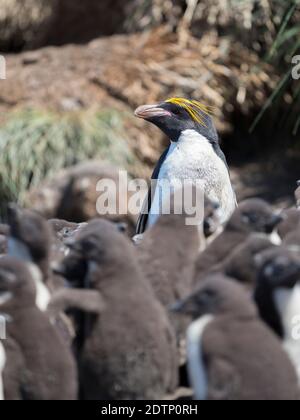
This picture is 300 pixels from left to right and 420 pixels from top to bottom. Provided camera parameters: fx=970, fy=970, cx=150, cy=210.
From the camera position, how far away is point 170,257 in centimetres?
356

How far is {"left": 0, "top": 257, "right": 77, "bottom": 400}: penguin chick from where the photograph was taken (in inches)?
118

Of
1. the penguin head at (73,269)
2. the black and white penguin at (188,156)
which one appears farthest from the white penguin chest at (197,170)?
the penguin head at (73,269)

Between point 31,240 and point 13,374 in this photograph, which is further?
point 31,240

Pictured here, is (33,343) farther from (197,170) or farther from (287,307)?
(197,170)

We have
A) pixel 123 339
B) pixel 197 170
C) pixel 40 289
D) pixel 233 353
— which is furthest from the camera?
pixel 197 170

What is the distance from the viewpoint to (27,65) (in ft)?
37.3

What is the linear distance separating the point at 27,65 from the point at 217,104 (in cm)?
245

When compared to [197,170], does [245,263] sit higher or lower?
higher

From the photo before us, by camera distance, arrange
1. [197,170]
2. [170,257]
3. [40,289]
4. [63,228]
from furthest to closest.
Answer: [197,170]
[63,228]
[170,257]
[40,289]

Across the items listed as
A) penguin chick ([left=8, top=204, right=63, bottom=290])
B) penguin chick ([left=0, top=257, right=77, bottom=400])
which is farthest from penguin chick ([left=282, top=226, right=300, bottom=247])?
penguin chick ([left=0, top=257, right=77, bottom=400])

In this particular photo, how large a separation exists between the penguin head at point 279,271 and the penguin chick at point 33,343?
66 cm

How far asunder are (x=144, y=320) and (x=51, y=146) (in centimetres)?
739

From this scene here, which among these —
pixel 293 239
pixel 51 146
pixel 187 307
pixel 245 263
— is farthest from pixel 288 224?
pixel 51 146
